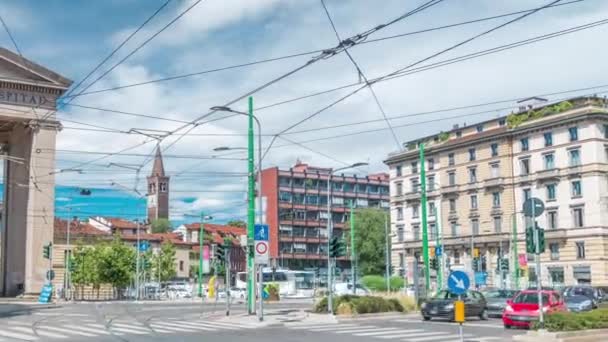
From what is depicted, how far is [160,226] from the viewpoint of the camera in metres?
141

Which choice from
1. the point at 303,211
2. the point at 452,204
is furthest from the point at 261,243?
the point at 303,211

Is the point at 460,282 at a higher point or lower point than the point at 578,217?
lower

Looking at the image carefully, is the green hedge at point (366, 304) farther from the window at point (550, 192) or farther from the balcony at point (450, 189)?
the balcony at point (450, 189)

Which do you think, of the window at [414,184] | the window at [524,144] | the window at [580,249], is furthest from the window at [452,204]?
the window at [580,249]

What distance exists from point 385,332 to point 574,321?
6.36 metres

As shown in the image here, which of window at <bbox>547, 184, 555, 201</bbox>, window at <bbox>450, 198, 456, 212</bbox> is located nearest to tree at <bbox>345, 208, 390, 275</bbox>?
window at <bbox>450, 198, 456, 212</bbox>

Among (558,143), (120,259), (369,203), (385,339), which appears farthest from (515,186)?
(385,339)

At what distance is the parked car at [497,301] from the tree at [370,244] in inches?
2461

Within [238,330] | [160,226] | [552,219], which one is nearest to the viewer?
[238,330]

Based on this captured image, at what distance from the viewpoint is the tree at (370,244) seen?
327 ft

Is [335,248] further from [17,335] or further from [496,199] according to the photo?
[496,199]

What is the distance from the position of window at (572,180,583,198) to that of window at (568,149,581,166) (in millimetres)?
1887

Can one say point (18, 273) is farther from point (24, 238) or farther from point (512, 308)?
point (512, 308)

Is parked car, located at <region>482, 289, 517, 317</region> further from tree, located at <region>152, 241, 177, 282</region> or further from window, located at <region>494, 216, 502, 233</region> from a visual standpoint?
window, located at <region>494, 216, 502, 233</region>
